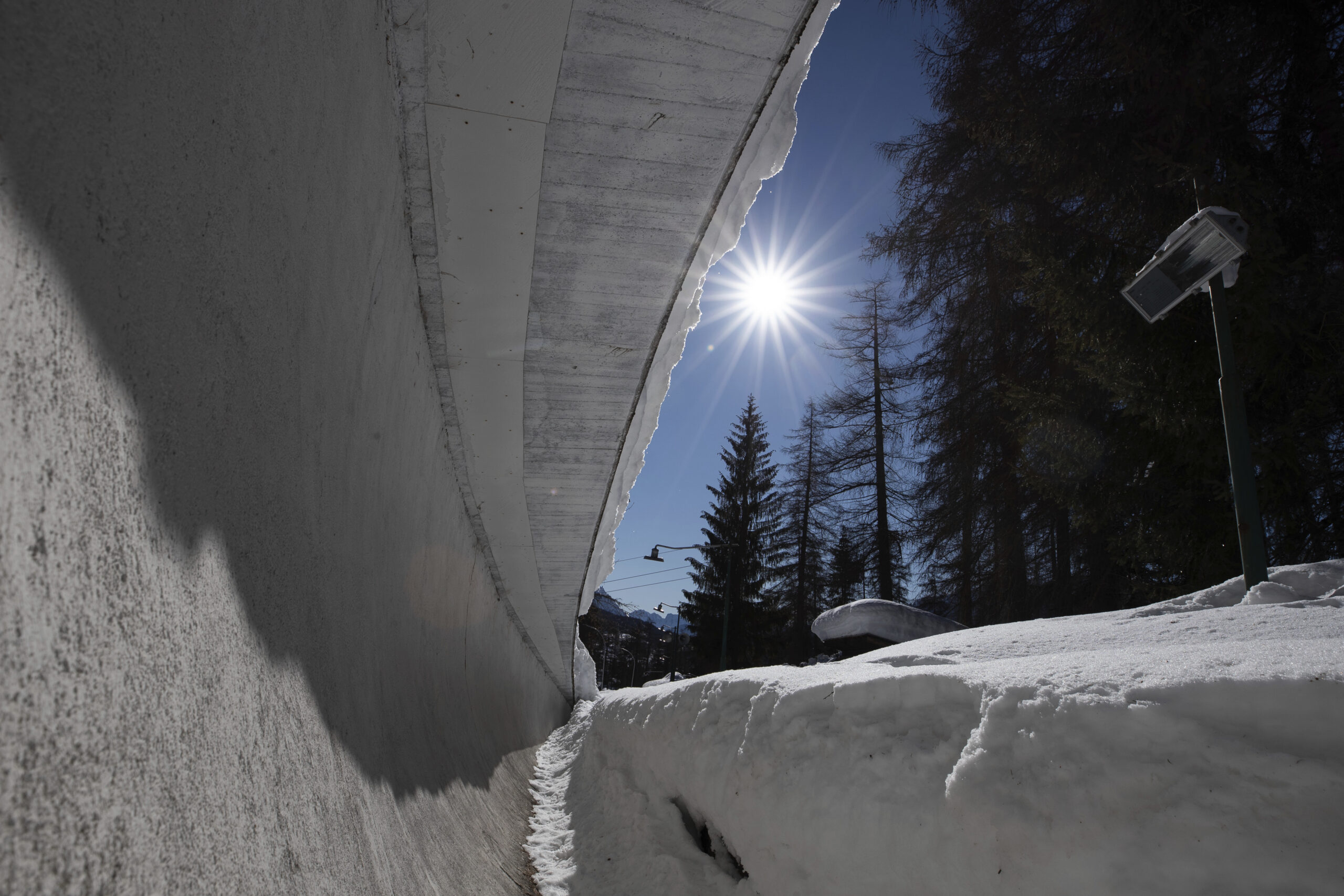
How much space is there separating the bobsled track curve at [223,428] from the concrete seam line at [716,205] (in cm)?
3

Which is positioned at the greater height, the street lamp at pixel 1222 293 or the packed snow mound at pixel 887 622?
the street lamp at pixel 1222 293

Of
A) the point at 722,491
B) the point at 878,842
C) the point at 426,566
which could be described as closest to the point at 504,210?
the point at 426,566

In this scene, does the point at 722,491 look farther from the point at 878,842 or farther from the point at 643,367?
the point at 878,842

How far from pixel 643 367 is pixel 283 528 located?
3115 mm

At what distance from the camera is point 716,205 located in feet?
11.9

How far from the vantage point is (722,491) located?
4191cm

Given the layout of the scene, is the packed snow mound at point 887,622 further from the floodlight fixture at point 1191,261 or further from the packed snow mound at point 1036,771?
the packed snow mound at point 1036,771

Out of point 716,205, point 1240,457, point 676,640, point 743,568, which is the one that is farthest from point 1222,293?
point 743,568

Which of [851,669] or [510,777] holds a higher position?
[851,669]

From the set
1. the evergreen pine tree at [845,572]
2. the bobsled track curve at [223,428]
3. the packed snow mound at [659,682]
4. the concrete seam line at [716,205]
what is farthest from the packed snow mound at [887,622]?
the bobsled track curve at [223,428]

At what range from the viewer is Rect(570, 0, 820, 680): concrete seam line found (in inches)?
→ 112

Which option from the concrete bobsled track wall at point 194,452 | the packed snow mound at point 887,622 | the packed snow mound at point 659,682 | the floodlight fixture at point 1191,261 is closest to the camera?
the concrete bobsled track wall at point 194,452

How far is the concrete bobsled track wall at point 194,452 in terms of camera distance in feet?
3.03

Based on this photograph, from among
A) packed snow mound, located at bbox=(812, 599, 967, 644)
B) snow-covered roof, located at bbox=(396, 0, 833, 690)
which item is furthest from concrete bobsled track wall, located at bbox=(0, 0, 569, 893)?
packed snow mound, located at bbox=(812, 599, 967, 644)
